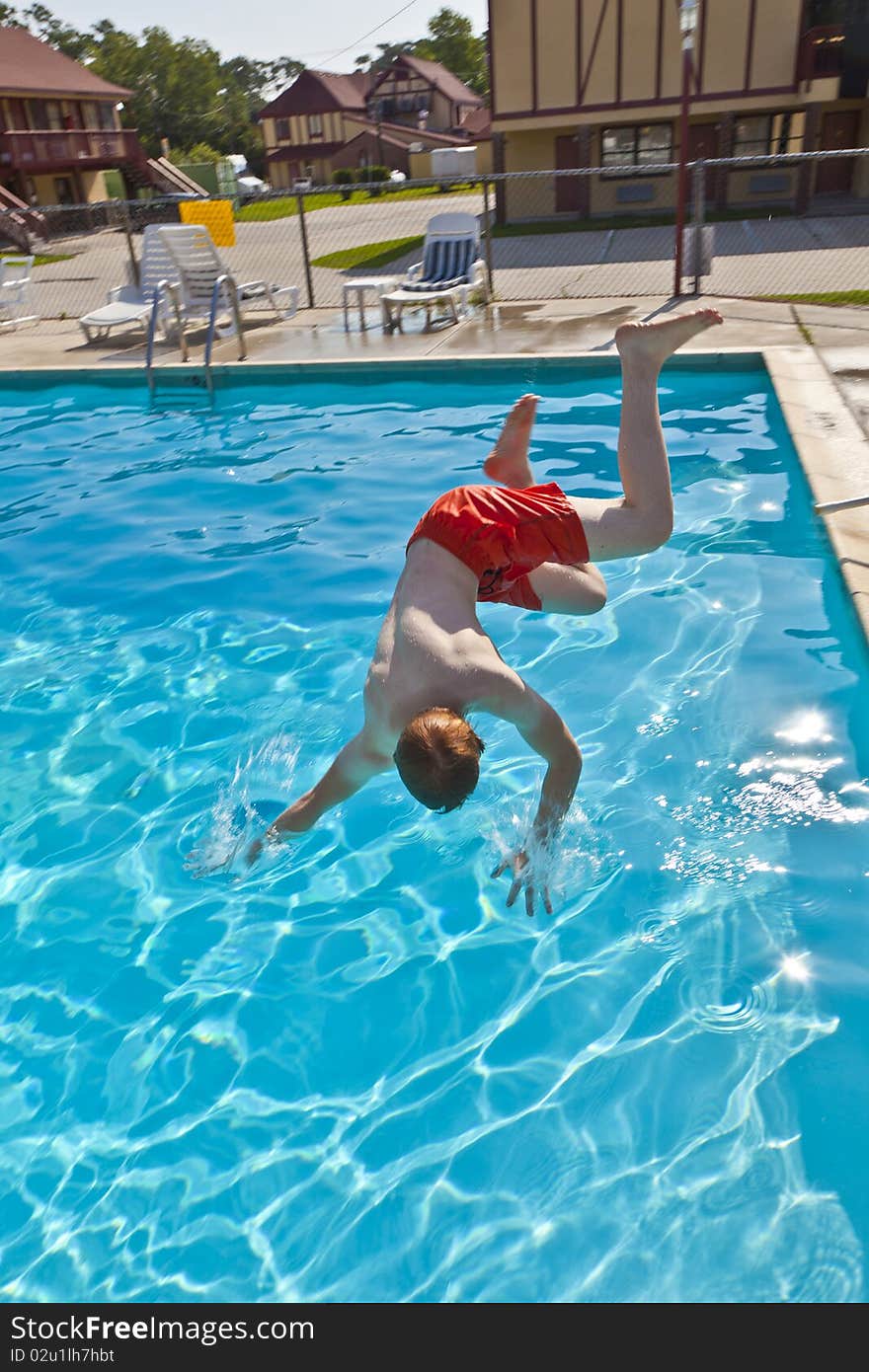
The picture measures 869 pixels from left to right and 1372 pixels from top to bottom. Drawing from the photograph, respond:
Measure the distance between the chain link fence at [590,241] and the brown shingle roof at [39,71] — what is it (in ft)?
26.7

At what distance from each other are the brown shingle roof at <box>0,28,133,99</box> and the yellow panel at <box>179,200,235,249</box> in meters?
25.4

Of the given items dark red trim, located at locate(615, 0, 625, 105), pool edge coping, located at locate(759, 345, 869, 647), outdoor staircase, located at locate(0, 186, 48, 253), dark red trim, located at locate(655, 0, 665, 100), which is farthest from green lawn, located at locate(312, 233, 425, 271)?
pool edge coping, located at locate(759, 345, 869, 647)

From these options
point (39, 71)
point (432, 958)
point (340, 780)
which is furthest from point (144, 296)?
point (39, 71)

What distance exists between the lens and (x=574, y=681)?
530 cm

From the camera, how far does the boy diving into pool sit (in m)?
3.01

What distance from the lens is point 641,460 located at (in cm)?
381

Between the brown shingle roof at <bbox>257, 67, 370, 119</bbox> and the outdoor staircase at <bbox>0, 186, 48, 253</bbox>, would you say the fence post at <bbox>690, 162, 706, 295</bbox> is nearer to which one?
the outdoor staircase at <bbox>0, 186, 48, 253</bbox>

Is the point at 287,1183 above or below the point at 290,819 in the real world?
below

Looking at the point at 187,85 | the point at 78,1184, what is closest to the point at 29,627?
the point at 78,1184

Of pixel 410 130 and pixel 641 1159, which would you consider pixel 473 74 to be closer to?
pixel 410 130

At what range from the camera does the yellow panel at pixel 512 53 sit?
21.6m

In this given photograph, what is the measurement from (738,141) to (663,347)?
23.4 metres

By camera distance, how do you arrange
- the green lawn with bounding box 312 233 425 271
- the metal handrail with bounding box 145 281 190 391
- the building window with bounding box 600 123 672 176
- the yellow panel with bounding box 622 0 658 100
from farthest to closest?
the building window with bounding box 600 123 672 176 → the yellow panel with bounding box 622 0 658 100 → the green lawn with bounding box 312 233 425 271 → the metal handrail with bounding box 145 281 190 391

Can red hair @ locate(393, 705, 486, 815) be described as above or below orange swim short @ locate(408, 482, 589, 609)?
below
